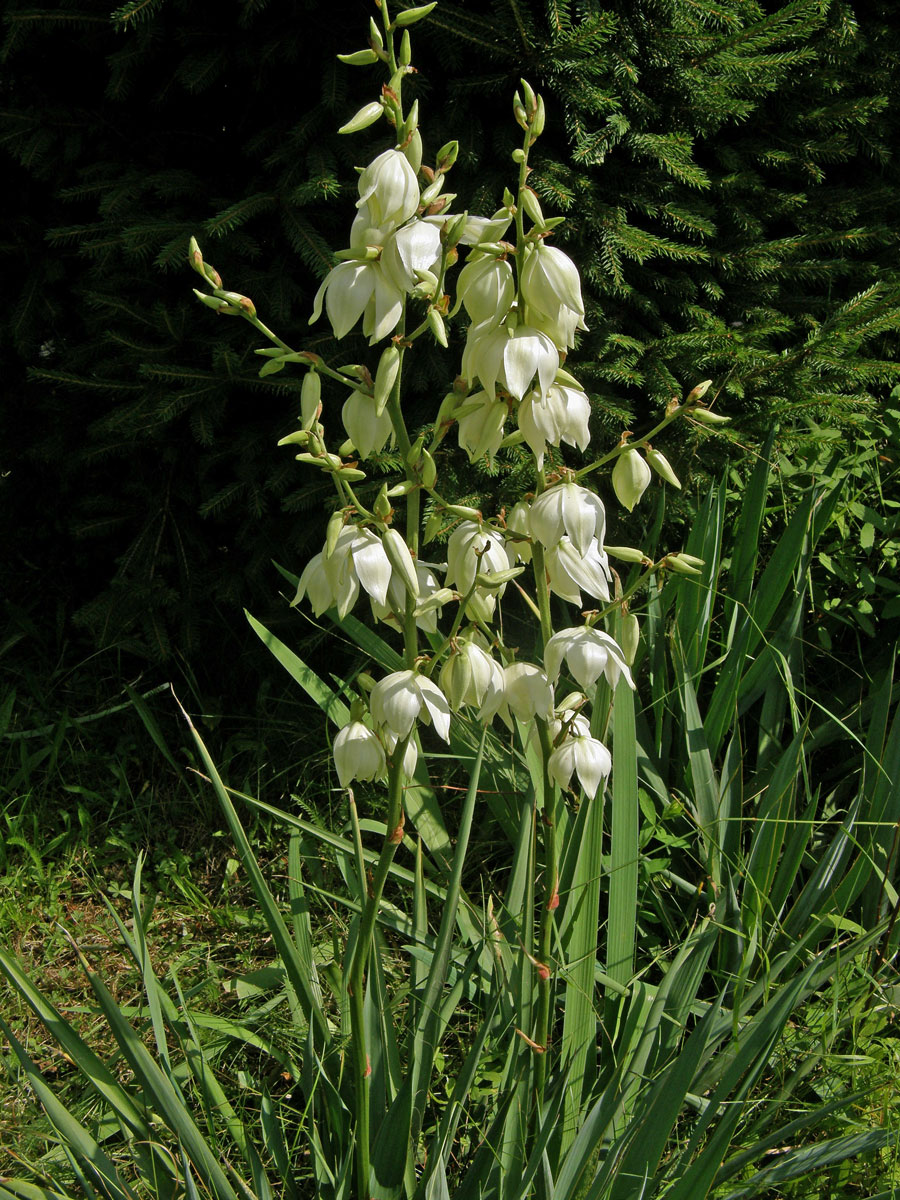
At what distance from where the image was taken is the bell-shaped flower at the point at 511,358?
104 cm

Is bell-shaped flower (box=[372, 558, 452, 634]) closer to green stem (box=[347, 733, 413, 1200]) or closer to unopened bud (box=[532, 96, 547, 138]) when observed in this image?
green stem (box=[347, 733, 413, 1200])

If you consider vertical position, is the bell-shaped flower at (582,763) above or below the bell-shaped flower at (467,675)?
below

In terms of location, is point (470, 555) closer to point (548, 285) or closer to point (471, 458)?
point (471, 458)

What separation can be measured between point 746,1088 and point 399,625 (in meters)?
0.74

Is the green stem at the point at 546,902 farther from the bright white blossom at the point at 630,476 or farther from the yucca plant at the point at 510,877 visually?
the bright white blossom at the point at 630,476

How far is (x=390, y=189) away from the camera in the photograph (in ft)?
3.38

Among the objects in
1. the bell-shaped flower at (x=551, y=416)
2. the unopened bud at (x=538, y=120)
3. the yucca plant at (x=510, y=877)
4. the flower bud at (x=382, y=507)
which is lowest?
the yucca plant at (x=510, y=877)

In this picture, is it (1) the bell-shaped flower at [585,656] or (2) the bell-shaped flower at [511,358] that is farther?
Result: (1) the bell-shaped flower at [585,656]

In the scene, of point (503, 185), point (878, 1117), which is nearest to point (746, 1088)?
point (878, 1117)

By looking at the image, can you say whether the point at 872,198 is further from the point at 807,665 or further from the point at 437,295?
the point at 437,295

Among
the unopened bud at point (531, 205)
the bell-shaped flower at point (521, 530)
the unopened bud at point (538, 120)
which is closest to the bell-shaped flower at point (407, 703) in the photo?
the bell-shaped flower at point (521, 530)

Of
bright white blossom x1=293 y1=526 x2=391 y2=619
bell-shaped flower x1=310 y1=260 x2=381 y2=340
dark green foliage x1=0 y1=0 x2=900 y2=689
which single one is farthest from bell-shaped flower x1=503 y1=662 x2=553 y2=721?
dark green foliage x1=0 y1=0 x2=900 y2=689

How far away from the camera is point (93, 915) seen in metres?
2.23

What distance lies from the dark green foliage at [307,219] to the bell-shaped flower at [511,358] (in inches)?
Result: 48.4
